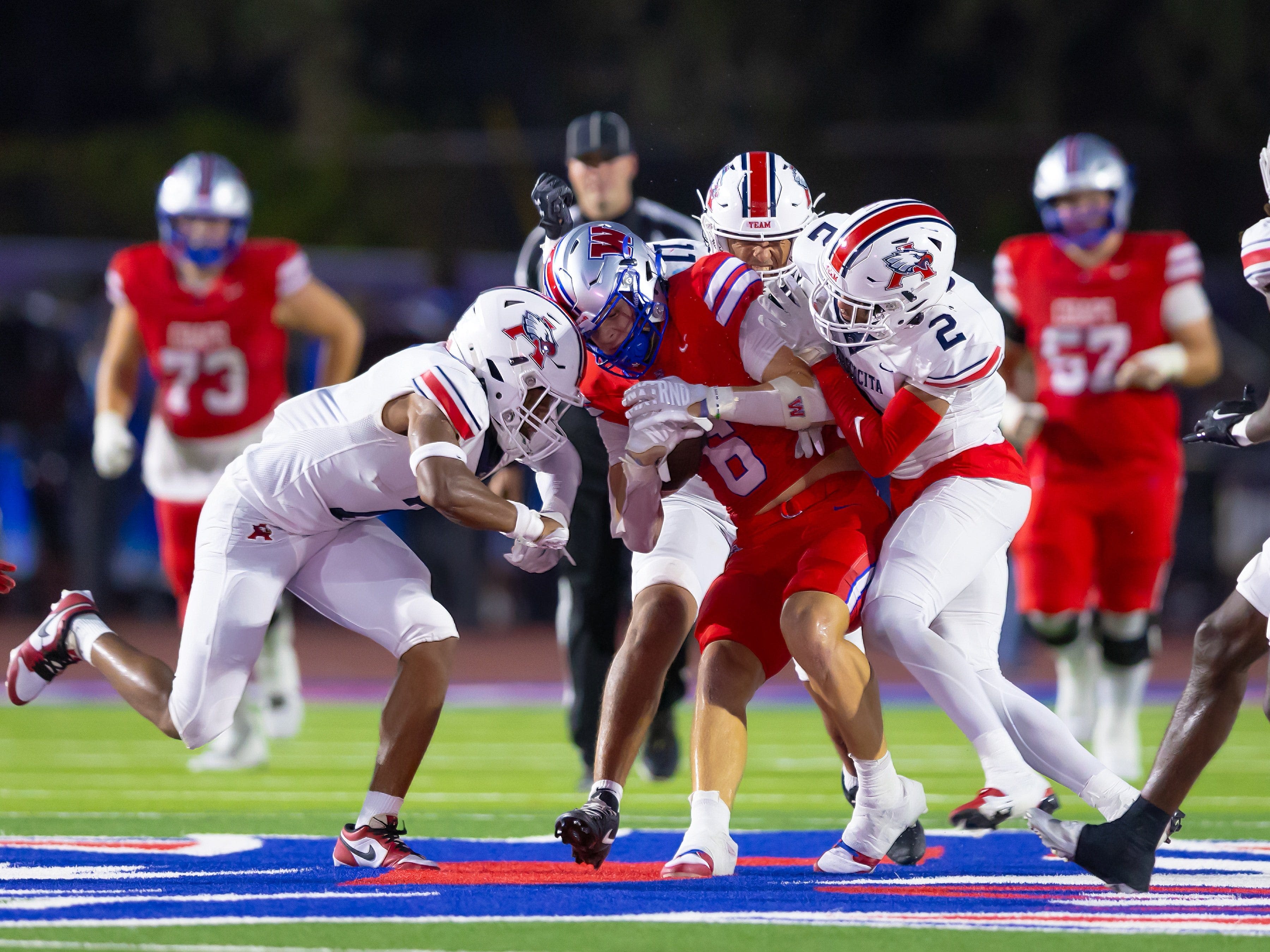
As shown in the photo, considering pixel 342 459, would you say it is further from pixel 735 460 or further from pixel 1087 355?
pixel 1087 355

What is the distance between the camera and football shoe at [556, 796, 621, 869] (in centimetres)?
394

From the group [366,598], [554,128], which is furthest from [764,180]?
[554,128]

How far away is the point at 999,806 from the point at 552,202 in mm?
1957

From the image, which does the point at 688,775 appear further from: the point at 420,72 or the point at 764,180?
the point at 420,72

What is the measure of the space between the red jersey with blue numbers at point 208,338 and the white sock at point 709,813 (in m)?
3.53

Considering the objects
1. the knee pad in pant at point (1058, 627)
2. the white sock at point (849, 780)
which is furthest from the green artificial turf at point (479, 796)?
the knee pad in pant at point (1058, 627)

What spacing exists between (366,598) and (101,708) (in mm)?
5156

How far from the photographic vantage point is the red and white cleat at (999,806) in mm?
4258

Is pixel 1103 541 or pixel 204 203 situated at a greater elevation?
pixel 204 203

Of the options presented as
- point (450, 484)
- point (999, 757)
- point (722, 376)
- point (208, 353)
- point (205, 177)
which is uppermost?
point (205, 177)

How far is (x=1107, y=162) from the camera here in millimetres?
6676

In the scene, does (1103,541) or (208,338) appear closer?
(1103,541)

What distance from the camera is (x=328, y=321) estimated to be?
23.8 feet

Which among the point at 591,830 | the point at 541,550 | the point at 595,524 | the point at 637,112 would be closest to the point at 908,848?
the point at 591,830
